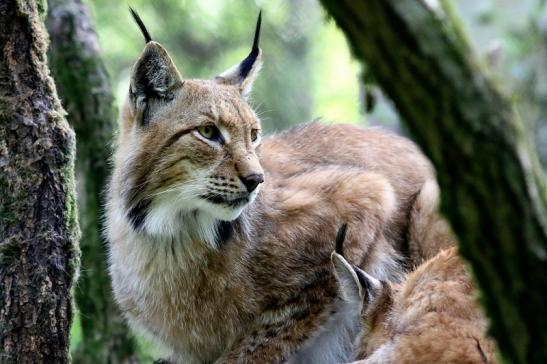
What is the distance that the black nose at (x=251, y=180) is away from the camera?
231 inches

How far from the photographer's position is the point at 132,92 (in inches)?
248

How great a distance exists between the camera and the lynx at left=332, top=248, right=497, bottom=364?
4590 millimetres

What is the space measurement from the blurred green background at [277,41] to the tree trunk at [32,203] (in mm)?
7248

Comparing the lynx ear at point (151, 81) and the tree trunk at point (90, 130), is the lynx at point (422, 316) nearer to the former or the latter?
the lynx ear at point (151, 81)

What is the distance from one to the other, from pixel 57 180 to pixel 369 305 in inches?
74.8

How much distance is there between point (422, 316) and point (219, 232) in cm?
189

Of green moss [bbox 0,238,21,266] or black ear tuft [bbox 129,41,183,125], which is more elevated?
black ear tuft [bbox 129,41,183,125]

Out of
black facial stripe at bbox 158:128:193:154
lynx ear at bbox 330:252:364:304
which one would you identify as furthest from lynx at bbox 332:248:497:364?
black facial stripe at bbox 158:128:193:154

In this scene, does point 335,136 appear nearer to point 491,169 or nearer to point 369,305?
point 369,305

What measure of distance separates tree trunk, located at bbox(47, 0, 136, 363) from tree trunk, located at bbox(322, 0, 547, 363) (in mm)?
5380

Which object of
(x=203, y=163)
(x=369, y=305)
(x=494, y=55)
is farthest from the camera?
(x=494, y=55)

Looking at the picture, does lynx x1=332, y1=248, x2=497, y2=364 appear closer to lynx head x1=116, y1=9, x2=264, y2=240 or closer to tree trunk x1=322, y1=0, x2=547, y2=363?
lynx head x1=116, y1=9, x2=264, y2=240

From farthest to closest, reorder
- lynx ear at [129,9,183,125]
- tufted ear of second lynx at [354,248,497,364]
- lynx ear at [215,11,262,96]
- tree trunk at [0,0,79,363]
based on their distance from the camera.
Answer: lynx ear at [215,11,262,96]
lynx ear at [129,9,183,125]
tree trunk at [0,0,79,363]
tufted ear of second lynx at [354,248,497,364]

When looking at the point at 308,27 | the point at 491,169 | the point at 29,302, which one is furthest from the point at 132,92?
the point at 308,27
